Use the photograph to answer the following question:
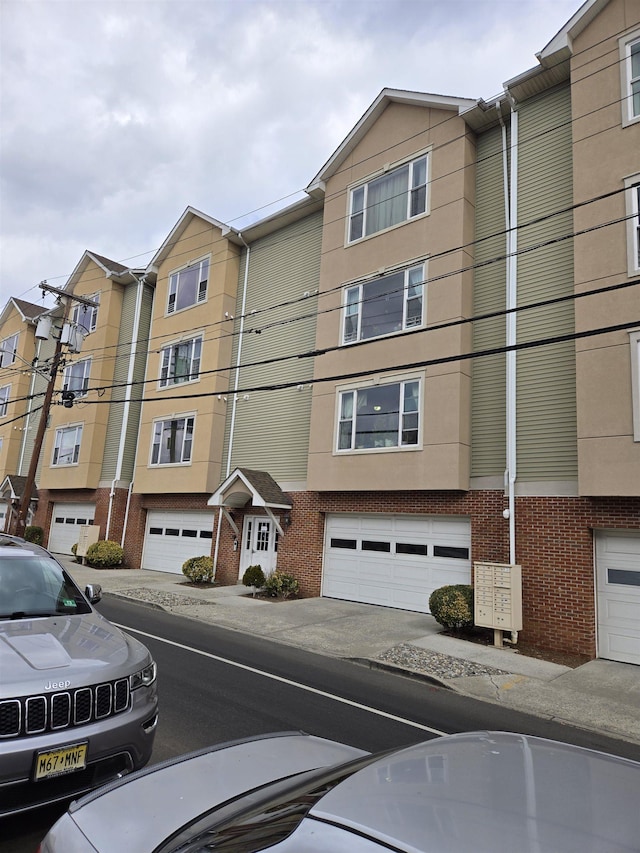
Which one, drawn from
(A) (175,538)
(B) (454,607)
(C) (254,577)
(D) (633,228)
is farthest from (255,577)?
(D) (633,228)

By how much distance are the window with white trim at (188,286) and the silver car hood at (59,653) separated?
18.6 metres

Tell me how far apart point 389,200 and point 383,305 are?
3.23 m

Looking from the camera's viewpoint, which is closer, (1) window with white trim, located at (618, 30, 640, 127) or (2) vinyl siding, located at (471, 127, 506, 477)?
(1) window with white trim, located at (618, 30, 640, 127)

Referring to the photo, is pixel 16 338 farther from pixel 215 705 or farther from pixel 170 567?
pixel 215 705

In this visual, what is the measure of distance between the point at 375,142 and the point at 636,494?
12.4 metres

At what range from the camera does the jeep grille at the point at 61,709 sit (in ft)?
11.0

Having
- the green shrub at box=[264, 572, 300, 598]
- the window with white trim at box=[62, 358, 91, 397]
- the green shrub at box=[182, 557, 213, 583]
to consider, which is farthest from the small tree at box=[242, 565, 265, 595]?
the window with white trim at box=[62, 358, 91, 397]

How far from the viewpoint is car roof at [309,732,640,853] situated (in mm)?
1450

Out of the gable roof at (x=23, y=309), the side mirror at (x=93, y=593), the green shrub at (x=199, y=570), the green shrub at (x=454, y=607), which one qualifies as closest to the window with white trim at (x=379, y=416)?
the green shrub at (x=454, y=607)

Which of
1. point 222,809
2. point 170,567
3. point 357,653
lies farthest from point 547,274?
point 170,567

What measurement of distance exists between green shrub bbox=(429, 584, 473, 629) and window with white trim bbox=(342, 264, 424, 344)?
6737 millimetres

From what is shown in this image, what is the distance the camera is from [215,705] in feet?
21.8

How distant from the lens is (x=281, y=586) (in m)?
16.1

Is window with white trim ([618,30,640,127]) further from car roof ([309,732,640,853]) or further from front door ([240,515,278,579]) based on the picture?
front door ([240,515,278,579])
